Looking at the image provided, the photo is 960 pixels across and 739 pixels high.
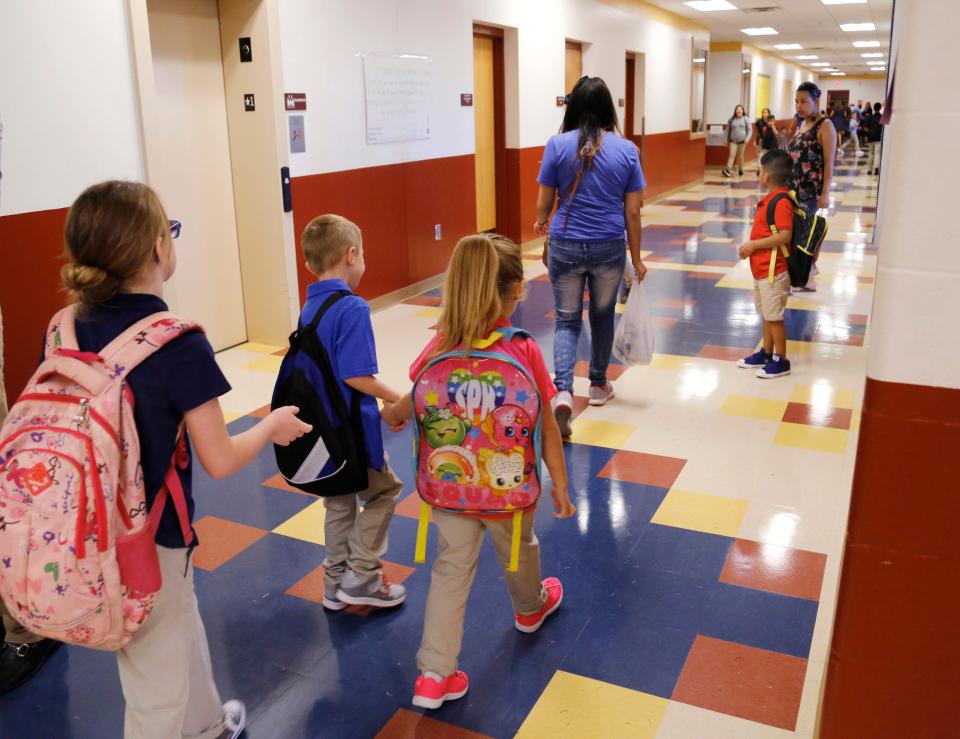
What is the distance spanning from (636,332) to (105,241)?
325cm

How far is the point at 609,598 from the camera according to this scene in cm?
272

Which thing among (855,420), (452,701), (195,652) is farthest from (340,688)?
(855,420)

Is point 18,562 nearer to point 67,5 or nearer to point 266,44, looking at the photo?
point 67,5

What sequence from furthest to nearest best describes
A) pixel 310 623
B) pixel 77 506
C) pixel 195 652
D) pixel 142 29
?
1. pixel 142 29
2. pixel 310 623
3. pixel 195 652
4. pixel 77 506

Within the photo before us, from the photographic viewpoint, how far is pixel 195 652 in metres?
1.98

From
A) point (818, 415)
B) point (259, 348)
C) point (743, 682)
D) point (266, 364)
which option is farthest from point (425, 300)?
point (743, 682)

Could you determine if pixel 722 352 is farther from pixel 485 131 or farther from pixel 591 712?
pixel 485 131

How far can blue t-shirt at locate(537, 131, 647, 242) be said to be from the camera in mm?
3861

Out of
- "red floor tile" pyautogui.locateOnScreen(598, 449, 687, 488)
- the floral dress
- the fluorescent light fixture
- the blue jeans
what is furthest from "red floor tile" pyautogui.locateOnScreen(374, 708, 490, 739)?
the fluorescent light fixture

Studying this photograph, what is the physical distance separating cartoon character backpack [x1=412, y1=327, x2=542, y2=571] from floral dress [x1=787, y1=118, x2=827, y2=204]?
4.97m

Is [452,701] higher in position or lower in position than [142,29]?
lower

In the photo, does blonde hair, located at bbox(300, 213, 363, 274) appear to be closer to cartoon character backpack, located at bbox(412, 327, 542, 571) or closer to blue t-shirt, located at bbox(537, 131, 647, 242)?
cartoon character backpack, located at bbox(412, 327, 542, 571)

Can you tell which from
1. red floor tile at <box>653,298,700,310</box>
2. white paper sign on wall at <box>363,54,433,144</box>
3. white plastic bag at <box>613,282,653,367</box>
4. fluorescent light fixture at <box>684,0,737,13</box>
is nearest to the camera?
white plastic bag at <box>613,282,653,367</box>

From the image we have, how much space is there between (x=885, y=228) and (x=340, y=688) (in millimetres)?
1788
